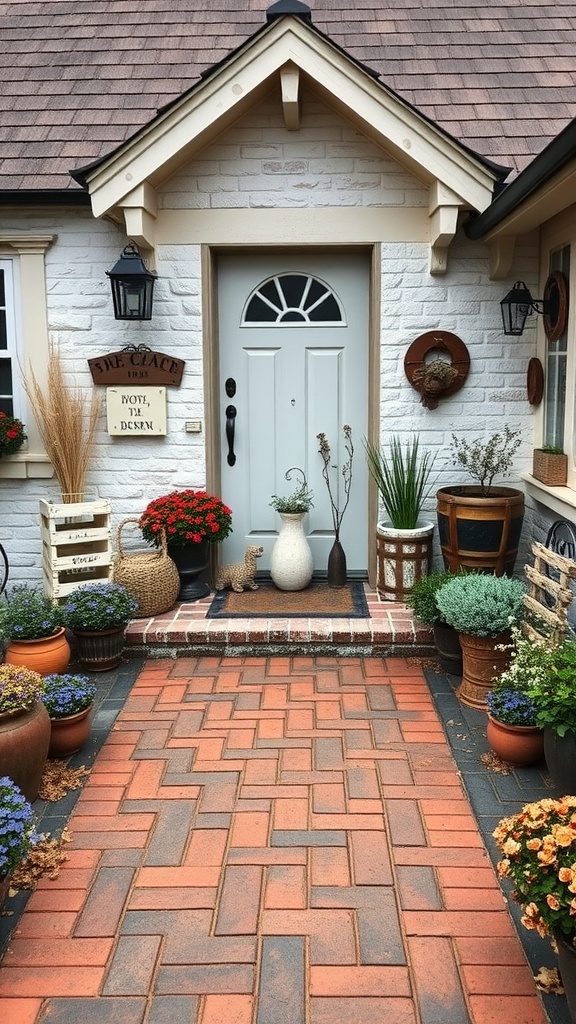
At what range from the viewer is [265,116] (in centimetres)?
586

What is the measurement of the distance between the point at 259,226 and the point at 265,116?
746 mm

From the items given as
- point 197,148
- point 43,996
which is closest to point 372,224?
point 197,148

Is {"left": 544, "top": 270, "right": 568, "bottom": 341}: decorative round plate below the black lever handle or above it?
above

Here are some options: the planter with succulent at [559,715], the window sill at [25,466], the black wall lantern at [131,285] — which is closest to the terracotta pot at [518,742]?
the planter with succulent at [559,715]

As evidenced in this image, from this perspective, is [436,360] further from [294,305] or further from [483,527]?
[483,527]

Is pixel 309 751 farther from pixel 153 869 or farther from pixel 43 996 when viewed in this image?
pixel 43 996

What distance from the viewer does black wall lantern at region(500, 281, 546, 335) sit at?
556cm

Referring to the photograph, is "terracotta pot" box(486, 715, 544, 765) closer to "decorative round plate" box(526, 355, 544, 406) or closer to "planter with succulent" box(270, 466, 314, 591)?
"planter with succulent" box(270, 466, 314, 591)

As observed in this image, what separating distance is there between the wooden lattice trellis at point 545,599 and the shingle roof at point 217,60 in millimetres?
3048

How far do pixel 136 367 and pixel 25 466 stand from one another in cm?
110

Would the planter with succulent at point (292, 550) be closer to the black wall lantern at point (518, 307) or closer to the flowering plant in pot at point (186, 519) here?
the flowering plant in pot at point (186, 519)

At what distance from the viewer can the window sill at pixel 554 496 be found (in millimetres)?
4887

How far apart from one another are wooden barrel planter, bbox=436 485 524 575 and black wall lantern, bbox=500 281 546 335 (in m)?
1.20

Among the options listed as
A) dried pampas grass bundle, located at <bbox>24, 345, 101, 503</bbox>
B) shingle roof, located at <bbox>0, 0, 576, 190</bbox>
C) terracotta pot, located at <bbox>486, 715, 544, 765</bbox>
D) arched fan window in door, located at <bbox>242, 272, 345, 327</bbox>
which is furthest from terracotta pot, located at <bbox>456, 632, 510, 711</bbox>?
shingle roof, located at <bbox>0, 0, 576, 190</bbox>
